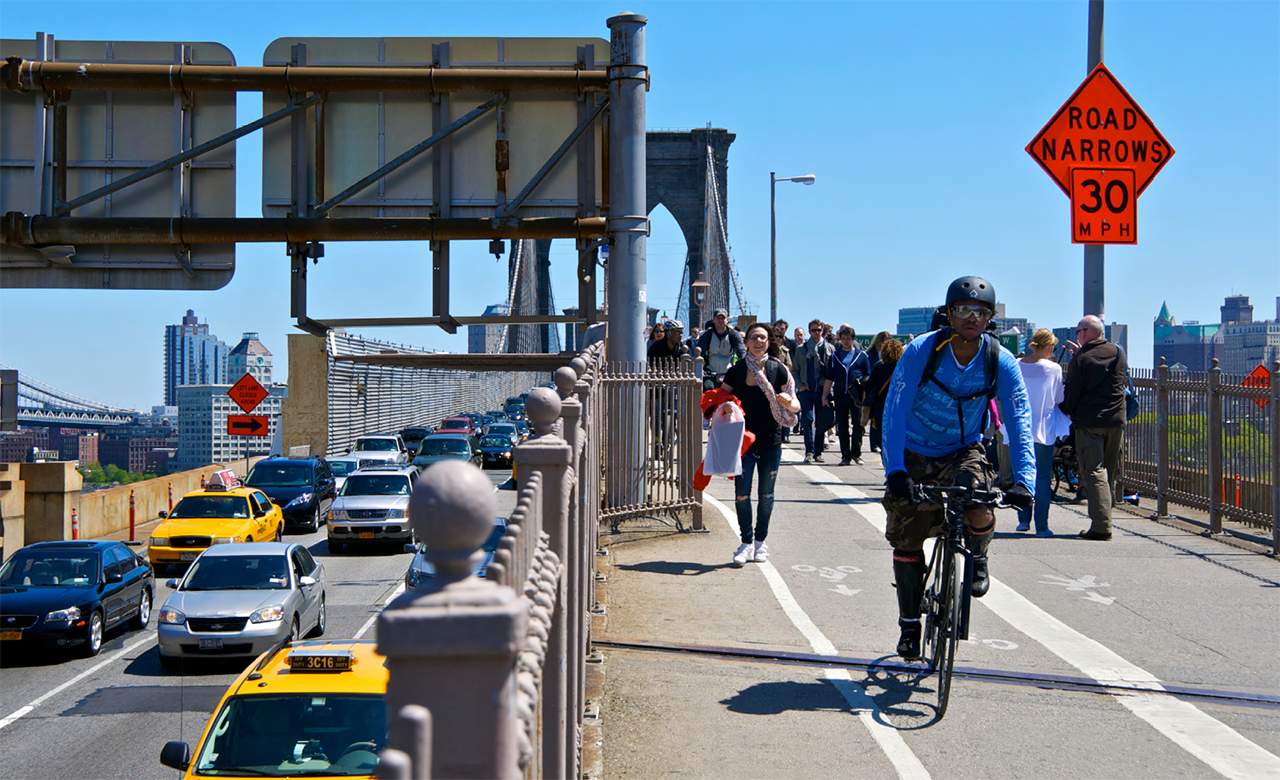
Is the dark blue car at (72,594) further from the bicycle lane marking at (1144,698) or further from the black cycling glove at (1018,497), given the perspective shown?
the black cycling glove at (1018,497)

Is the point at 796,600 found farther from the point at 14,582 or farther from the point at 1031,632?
the point at 14,582

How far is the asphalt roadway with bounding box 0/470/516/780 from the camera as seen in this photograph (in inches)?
419

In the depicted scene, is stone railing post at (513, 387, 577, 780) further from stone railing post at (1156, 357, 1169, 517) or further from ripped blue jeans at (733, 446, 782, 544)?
stone railing post at (1156, 357, 1169, 517)

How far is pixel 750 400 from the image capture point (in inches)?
407

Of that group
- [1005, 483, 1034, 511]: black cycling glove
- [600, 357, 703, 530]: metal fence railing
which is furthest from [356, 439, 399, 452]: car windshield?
[1005, 483, 1034, 511]: black cycling glove

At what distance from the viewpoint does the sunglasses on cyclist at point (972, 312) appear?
6398 mm

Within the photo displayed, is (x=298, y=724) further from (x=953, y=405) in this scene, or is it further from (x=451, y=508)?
(x=451, y=508)

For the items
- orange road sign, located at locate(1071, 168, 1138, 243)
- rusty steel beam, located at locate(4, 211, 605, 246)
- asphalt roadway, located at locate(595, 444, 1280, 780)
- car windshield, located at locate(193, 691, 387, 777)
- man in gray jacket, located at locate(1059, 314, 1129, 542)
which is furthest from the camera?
rusty steel beam, located at locate(4, 211, 605, 246)

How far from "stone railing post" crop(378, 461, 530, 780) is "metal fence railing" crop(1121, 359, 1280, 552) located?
10860mm

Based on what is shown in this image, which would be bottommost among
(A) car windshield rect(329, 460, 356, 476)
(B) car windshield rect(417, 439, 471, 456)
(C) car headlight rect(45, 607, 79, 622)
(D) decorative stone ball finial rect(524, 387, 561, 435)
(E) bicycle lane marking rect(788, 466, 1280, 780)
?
(C) car headlight rect(45, 607, 79, 622)

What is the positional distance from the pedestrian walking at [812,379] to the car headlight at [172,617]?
31.6 ft

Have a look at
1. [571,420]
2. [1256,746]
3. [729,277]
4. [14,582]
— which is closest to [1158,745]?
[1256,746]

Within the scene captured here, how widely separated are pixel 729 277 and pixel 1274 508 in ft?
244

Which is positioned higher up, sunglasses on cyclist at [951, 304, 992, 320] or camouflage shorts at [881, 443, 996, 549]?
sunglasses on cyclist at [951, 304, 992, 320]
